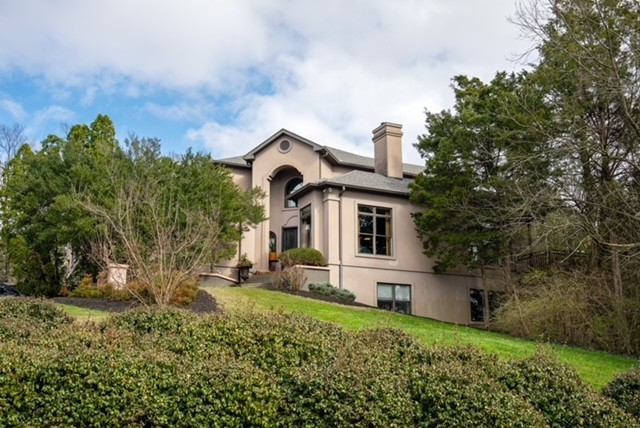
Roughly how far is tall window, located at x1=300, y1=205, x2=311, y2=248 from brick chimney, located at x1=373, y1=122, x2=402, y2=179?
3.87 meters

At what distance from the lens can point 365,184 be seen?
898 inches

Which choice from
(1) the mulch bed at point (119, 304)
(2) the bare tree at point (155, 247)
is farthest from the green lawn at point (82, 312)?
(2) the bare tree at point (155, 247)

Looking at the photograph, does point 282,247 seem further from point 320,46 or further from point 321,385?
point 321,385

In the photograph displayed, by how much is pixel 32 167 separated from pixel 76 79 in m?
9.76

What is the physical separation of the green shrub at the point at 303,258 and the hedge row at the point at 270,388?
13.8 meters

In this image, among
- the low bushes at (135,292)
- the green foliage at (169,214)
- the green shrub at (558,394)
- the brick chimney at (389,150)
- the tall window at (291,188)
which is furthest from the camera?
the tall window at (291,188)

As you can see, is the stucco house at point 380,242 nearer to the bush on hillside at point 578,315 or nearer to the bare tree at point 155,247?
the bush on hillside at point 578,315

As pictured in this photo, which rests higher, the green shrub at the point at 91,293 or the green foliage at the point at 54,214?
the green foliage at the point at 54,214

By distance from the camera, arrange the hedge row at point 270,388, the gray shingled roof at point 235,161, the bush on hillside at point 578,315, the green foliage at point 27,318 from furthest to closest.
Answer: the gray shingled roof at point 235,161
the bush on hillside at point 578,315
the green foliage at point 27,318
the hedge row at point 270,388

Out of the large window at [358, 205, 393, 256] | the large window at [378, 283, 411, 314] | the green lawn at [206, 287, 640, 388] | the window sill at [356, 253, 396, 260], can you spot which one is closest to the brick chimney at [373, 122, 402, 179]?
the large window at [358, 205, 393, 256]

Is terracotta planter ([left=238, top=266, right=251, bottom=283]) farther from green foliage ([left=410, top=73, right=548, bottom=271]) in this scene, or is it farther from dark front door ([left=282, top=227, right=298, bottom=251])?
green foliage ([left=410, top=73, right=548, bottom=271])

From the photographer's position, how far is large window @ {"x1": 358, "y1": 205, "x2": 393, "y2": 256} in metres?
22.8

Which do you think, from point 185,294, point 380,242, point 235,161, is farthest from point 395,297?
point 235,161

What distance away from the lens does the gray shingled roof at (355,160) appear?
26.9 metres
